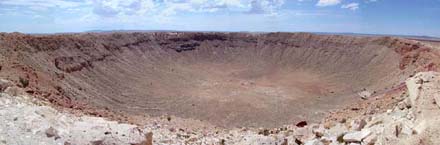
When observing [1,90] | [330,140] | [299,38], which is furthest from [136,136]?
[299,38]

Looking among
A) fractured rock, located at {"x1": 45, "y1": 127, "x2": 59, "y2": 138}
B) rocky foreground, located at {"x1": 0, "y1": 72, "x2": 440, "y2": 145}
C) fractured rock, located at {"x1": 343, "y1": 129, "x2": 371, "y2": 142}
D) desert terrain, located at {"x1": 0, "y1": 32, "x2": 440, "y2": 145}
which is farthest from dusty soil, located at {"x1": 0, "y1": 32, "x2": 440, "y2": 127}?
fractured rock, located at {"x1": 343, "y1": 129, "x2": 371, "y2": 142}

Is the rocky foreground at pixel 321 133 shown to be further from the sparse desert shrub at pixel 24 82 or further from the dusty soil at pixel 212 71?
the dusty soil at pixel 212 71

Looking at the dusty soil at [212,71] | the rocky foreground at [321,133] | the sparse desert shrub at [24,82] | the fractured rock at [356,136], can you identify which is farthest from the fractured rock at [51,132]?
the sparse desert shrub at [24,82]

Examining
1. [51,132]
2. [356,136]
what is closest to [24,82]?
[51,132]

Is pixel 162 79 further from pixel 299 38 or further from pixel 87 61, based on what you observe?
pixel 299 38

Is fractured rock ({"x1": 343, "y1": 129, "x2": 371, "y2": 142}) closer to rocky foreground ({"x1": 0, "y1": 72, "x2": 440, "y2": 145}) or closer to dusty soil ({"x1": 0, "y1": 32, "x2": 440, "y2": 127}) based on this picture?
rocky foreground ({"x1": 0, "y1": 72, "x2": 440, "y2": 145})

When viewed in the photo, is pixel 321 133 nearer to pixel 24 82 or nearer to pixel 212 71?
pixel 24 82

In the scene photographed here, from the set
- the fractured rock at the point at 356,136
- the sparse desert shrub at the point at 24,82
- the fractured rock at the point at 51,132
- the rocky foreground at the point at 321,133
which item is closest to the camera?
the rocky foreground at the point at 321,133
